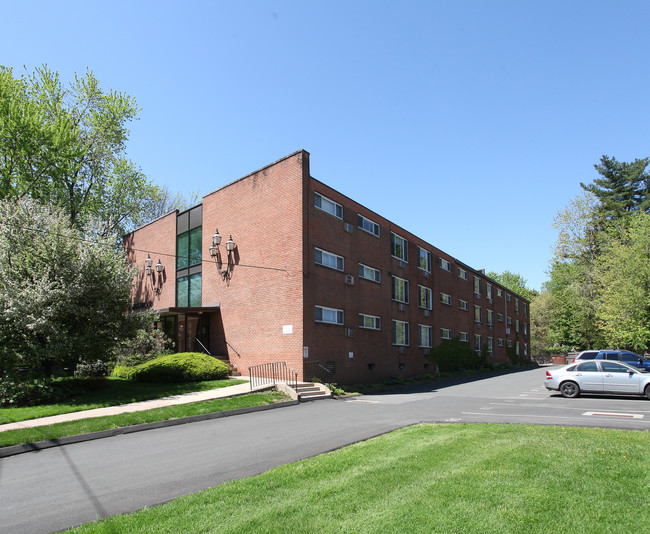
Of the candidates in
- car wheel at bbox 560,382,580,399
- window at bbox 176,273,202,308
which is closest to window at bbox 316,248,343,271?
window at bbox 176,273,202,308

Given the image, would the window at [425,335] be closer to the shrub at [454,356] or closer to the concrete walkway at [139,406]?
the shrub at [454,356]

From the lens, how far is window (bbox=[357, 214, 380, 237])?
25891 millimetres

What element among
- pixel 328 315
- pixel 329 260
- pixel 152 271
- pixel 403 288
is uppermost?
pixel 152 271

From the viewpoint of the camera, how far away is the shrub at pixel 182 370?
19438mm

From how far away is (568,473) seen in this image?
599 centimetres

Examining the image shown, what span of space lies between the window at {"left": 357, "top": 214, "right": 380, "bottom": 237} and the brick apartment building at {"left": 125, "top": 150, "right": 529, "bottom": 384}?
0.10 m

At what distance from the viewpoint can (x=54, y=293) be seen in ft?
50.0

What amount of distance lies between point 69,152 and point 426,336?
26259mm

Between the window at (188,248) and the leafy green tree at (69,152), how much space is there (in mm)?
4584

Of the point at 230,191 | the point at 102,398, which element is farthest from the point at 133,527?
the point at 230,191

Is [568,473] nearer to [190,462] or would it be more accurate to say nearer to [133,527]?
[133,527]

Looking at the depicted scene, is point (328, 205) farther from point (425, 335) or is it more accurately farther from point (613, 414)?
point (613, 414)

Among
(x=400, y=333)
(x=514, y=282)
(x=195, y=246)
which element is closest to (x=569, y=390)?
(x=400, y=333)

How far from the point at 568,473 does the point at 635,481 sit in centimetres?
71
